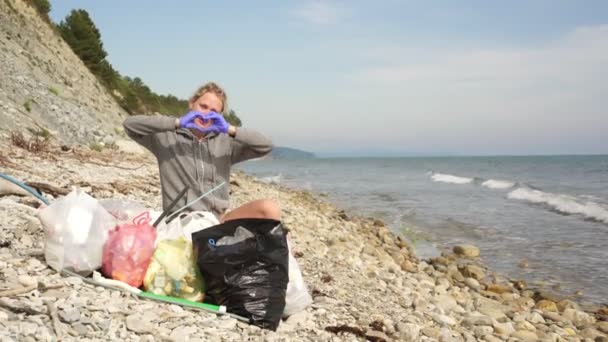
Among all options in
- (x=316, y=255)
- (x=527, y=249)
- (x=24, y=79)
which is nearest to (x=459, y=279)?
(x=316, y=255)

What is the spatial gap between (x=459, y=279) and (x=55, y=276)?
731cm

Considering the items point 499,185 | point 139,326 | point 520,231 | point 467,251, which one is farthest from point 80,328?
point 499,185

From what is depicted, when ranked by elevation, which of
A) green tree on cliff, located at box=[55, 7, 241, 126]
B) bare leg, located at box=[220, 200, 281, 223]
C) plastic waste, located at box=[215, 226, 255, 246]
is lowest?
plastic waste, located at box=[215, 226, 255, 246]

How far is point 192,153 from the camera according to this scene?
471cm

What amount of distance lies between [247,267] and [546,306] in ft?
19.8

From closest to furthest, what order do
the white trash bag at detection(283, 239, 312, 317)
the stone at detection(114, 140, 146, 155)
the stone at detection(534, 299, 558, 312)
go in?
the white trash bag at detection(283, 239, 312, 317) → the stone at detection(534, 299, 558, 312) → the stone at detection(114, 140, 146, 155)

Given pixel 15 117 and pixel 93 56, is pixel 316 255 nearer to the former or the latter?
pixel 15 117

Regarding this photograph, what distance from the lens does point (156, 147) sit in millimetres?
4781

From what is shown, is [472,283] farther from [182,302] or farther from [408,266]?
[182,302]

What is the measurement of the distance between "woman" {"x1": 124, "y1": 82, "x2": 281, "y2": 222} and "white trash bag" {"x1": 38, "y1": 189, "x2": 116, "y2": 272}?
0.97m

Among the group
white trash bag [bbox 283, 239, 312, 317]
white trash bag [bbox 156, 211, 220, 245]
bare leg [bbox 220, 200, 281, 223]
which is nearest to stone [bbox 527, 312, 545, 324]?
white trash bag [bbox 283, 239, 312, 317]

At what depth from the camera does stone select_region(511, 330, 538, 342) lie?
6264 millimetres

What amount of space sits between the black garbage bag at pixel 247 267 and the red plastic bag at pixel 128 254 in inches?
14.1

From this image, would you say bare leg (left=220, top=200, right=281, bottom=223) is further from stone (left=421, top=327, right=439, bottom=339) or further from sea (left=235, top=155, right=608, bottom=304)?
sea (left=235, top=155, right=608, bottom=304)
